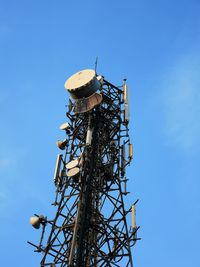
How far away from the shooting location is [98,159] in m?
22.6

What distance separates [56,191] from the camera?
22.3 m

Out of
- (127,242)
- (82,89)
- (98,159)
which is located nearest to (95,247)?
(127,242)

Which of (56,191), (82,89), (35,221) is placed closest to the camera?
(35,221)

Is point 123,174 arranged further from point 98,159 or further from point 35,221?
point 35,221

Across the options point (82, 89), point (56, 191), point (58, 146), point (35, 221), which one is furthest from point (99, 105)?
point (35, 221)

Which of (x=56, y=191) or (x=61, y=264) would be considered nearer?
(x=61, y=264)

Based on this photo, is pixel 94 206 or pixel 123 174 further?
pixel 123 174

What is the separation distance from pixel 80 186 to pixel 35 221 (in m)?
2.53

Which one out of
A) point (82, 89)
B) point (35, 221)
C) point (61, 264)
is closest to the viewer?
point (61, 264)

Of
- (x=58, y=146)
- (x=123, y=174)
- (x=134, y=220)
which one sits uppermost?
(x=58, y=146)

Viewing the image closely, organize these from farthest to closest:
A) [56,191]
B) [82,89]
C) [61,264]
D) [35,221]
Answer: [82,89], [56,191], [35,221], [61,264]

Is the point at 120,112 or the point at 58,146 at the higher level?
the point at 120,112

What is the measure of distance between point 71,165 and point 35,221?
3.00m

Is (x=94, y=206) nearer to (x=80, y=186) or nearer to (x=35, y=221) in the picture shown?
(x=80, y=186)
